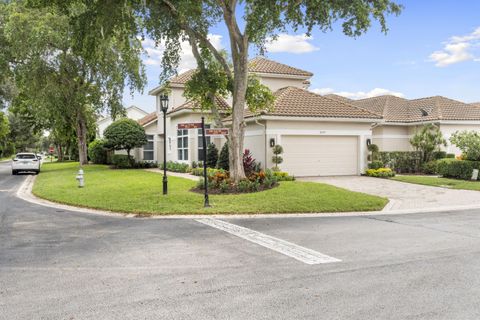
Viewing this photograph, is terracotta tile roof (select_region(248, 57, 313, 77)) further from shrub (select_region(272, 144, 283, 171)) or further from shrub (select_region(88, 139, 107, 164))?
shrub (select_region(88, 139, 107, 164))

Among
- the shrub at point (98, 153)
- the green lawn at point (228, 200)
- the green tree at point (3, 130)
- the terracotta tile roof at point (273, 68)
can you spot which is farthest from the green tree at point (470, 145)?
the green tree at point (3, 130)

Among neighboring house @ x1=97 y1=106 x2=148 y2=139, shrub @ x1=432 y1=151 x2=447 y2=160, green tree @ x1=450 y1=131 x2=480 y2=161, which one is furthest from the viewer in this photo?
neighboring house @ x1=97 y1=106 x2=148 y2=139

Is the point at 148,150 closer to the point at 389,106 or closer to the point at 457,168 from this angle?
the point at 389,106

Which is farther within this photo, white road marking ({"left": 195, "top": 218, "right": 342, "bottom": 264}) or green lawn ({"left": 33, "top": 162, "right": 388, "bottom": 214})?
green lawn ({"left": 33, "top": 162, "right": 388, "bottom": 214})

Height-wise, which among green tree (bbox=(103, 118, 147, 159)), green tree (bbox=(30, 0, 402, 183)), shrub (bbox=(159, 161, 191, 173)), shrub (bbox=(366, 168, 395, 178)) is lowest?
shrub (bbox=(366, 168, 395, 178))

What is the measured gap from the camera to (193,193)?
14633 mm

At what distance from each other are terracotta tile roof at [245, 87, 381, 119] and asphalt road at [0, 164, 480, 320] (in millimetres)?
11511

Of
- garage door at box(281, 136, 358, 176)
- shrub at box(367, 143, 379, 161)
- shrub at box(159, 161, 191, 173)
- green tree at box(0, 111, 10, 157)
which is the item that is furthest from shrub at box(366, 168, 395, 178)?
green tree at box(0, 111, 10, 157)

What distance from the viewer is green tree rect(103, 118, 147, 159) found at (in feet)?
96.8

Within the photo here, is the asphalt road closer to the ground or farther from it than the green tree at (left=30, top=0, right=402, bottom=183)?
closer to the ground

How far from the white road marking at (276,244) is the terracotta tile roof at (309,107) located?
10775mm

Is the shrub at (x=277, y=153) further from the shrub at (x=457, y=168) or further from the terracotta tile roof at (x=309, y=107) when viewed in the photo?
the shrub at (x=457, y=168)

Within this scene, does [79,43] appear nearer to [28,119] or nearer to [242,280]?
[242,280]

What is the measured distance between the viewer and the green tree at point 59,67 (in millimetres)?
25672
